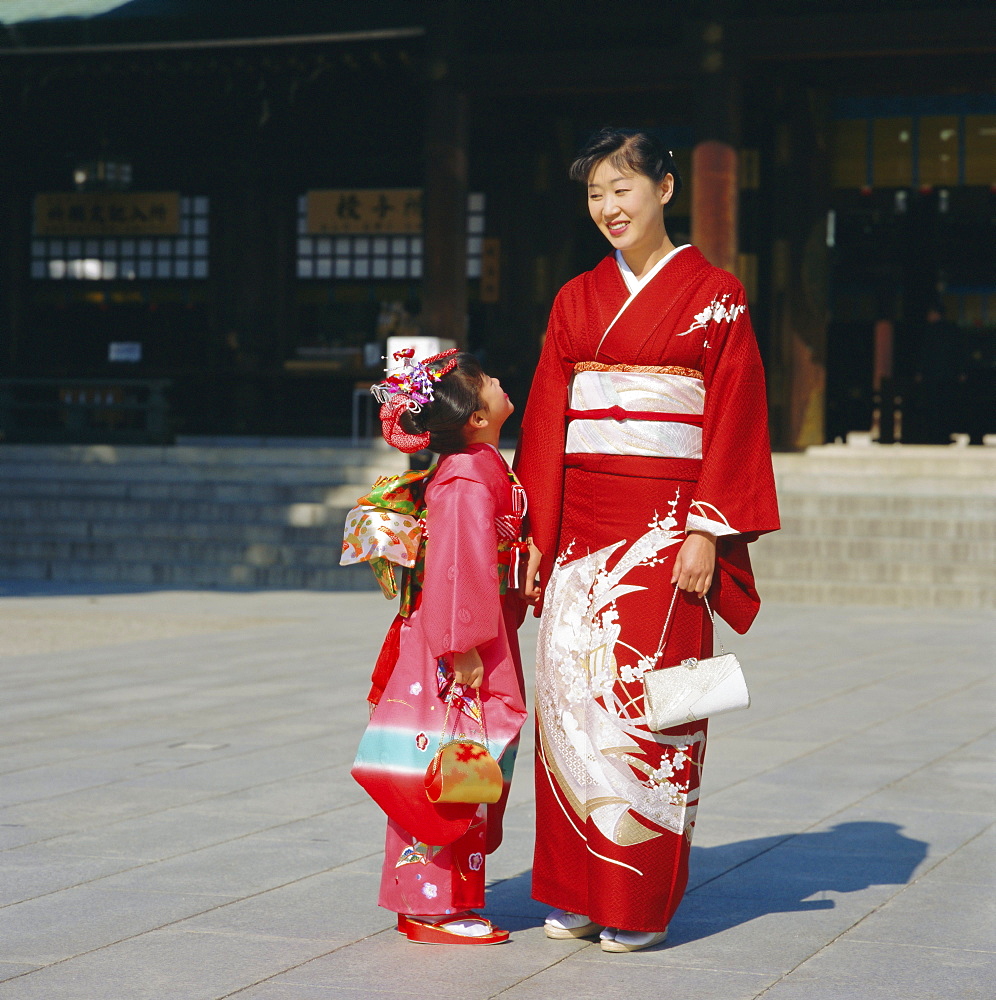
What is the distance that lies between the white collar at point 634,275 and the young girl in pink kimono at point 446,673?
1.35 feet

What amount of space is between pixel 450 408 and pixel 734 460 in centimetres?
66

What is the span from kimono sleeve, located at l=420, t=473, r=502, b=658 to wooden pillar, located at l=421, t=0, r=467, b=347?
35.0 feet

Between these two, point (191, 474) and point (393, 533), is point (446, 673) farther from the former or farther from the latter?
point (191, 474)

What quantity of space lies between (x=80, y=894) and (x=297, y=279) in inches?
529

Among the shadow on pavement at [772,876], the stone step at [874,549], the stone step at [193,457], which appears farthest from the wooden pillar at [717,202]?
the shadow on pavement at [772,876]

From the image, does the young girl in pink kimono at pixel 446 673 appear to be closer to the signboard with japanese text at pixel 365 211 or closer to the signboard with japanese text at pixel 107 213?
the signboard with japanese text at pixel 365 211

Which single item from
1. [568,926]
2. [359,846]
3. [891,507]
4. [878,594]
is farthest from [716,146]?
[568,926]

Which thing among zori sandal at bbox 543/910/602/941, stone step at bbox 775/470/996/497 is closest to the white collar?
zori sandal at bbox 543/910/602/941

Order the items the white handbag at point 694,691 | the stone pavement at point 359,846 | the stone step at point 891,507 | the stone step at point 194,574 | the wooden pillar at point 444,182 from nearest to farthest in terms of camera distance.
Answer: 1. the stone pavement at point 359,846
2. the white handbag at point 694,691
3. the stone step at point 891,507
4. the stone step at point 194,574
5. the wooden pillar at point 444,182

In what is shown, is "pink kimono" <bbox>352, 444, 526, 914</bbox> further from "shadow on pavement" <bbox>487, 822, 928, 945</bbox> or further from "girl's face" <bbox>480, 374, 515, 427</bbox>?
"shadow on pavement" <bbox>487, 822, 928, 945</bbox>

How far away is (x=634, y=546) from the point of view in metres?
3.61

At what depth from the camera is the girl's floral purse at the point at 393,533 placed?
356cm

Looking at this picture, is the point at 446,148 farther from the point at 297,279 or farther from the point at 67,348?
the point at 67,348

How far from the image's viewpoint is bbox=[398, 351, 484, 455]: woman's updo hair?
356cm
